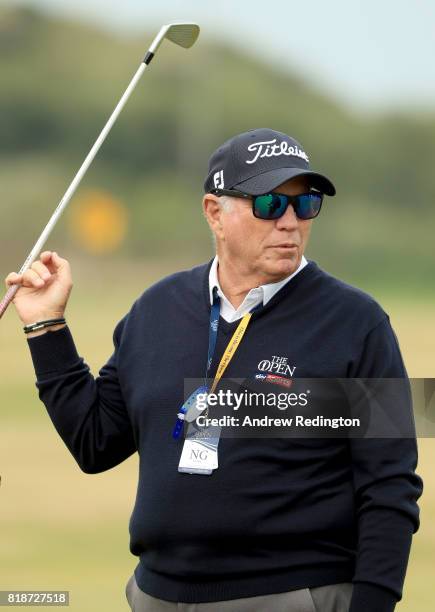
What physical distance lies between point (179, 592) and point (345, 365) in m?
0.78

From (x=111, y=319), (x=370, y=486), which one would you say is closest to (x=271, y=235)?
(x=370, y=486)

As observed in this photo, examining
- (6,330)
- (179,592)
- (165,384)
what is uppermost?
(165,384)

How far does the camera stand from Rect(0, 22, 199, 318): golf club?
407cm

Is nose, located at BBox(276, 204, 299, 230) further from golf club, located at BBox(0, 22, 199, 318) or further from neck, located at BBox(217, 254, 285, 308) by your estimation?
golf club, located at BBox(0, 22, 199, 318)

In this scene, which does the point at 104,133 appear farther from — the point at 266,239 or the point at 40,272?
the point at 266,239

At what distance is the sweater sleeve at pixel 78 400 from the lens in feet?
13.6

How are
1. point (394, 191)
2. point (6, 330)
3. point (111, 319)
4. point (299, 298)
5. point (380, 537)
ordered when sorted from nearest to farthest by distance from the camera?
point (380, 537) < point (299, 298) < point (6, 330) < point (111, 319) < point (394, 191)

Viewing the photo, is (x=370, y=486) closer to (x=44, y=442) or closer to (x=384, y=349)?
(x=384, y=349)

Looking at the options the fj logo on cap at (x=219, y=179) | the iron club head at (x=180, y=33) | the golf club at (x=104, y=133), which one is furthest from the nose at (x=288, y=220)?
the iron club head at (x=180, y=33)

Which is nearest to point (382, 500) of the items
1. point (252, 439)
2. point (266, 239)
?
point (252, 439)

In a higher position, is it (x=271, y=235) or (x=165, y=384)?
(x=271, y=235)

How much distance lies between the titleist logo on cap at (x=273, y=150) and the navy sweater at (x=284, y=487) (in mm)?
356

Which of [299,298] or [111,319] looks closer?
[299,298]

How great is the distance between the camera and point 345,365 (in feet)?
12.2
